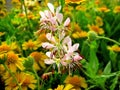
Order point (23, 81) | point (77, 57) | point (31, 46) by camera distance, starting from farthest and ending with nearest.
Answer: point (31, 46) < point (23, 81) < point (77, 57)

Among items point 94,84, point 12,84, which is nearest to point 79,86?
point 94,84

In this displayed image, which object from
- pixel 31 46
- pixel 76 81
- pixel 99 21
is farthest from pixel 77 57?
pixel 99 21

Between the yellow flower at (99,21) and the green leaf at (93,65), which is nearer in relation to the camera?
the green leaf at (93,65)

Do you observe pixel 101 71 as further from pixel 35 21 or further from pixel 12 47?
pixel 35 21

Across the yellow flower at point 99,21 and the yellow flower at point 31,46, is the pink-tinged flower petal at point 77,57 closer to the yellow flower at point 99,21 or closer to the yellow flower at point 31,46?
the yellow flower at point 31,46

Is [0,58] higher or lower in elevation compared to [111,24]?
higher

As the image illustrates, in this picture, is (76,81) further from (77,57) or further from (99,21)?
(99,21)

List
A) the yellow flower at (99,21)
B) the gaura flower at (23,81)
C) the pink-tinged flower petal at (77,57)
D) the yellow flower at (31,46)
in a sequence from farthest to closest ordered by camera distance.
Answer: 1. the yellow flower at (99,21)
2. the yellow flower at (31,46)
3. the gaura flower at (23,81)
4. the pink-tinged flower petal at (77,57)

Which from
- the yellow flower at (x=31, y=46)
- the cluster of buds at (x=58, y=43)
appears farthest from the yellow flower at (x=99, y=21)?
the cluster of buds at (x=58, y=43)
